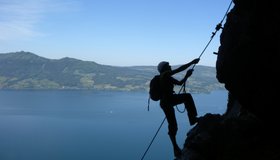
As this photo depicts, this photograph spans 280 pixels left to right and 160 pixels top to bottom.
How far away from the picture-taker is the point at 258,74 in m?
9.04

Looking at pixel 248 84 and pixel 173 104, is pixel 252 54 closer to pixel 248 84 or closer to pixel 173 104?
pixel 248 84

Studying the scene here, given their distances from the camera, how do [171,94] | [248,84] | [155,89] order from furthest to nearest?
1. [171,94]
2. [155,89]
3. [248,84]

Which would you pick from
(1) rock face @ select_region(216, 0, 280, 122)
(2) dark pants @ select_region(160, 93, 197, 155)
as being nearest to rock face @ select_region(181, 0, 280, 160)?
(1) rock face @ select_region(216, 0, 280, 122)

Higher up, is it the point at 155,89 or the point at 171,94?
the point at 155,89

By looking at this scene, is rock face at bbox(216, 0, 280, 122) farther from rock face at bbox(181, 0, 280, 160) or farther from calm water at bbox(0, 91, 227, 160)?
calm water at bbox(0, 91, 227, 160)

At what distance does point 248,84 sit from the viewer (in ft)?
30.8

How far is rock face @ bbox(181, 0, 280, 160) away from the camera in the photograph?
28.3ft

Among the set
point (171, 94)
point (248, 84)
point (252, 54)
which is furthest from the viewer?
point (171, 94)

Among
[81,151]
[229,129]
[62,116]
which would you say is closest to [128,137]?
[81,151]

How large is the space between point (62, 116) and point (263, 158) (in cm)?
13665

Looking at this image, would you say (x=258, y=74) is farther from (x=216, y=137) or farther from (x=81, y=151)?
(x=81, y=151)

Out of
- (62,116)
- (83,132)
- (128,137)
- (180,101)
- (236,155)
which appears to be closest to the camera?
(236,155)

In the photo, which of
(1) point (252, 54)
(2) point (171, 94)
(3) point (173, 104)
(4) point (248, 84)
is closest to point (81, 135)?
(3) point (173, 104)

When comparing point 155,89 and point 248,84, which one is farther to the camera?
point 155,89
